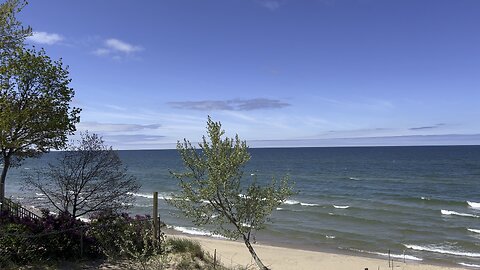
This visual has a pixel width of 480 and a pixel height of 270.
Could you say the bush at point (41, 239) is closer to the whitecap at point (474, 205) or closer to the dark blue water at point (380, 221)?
the dark blue water at point (380, 221)

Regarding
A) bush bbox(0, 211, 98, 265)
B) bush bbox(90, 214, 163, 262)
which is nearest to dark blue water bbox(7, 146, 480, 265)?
bush bbox(90, 214, 163, 262)

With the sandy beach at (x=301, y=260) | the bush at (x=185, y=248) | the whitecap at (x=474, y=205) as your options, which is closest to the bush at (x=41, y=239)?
the bush at (x=185, y=248)

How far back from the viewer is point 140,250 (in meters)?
13.1

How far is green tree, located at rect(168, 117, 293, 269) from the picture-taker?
11.4 metres

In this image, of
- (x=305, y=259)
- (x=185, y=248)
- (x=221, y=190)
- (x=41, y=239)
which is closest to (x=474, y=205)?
(x=305, y=259)

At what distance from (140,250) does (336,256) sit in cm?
1228

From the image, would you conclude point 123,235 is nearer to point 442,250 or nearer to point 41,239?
point 41,239

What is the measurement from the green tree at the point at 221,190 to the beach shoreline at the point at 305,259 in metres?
7.03

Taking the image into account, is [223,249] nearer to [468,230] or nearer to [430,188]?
[468,230]

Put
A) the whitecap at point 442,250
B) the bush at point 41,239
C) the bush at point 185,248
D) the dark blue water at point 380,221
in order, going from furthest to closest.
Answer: the dark blue water at point 380,221 → the whitecap at point 442,250 → the bush at point 185,248 → the bush at point 41,239

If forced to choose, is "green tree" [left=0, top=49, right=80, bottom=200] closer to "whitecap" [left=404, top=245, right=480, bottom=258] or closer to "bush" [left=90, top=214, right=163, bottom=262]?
"bush" [left=90, top=214, right=163, bottom=262]

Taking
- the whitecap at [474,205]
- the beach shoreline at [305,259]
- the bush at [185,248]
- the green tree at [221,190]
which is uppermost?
the green tree at [221,190]

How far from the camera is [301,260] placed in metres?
20.9

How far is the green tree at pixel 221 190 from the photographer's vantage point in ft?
37.4
